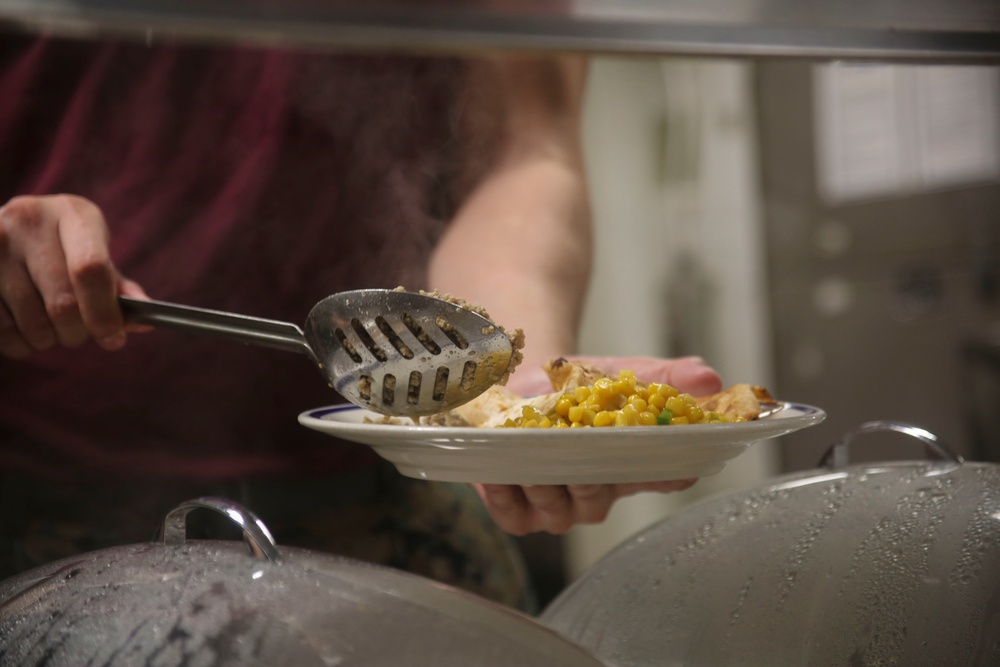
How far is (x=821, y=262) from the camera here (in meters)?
1.95

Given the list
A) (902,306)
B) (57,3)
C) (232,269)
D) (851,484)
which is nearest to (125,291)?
(57,3)

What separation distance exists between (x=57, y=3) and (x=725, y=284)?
74.1 inches

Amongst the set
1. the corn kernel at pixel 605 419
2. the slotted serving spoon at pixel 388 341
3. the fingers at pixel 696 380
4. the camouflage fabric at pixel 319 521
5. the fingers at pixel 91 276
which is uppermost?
the fingers at pixel 91 276

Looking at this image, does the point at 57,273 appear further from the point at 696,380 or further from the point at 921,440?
the point at 921,440

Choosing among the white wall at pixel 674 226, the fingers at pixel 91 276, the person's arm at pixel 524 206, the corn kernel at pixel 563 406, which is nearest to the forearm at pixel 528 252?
the person's arm at pixel 524 206

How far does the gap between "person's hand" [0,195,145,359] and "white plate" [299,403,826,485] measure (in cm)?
15

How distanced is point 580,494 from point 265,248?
17.7 inches

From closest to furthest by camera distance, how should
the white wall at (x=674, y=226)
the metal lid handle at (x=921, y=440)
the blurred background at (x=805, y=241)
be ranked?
1. the metal lid handle at (x=921, y=440)
2. the blurred background at (x=805, y=241)
3. the white wall at (x=674, y=226)

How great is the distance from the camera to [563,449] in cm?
41

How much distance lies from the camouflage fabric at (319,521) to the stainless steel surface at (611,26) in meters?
0.41

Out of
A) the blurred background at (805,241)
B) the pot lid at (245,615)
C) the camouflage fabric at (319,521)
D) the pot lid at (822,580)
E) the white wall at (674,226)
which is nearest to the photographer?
the pot lid at (245,615)

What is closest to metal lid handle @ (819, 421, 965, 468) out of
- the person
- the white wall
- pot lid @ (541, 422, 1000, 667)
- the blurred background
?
pot lid @ (541, 422, 1000, 667)

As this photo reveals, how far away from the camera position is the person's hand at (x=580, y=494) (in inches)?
24.4

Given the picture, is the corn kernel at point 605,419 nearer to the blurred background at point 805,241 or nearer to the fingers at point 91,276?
the fingers at point 91,276
